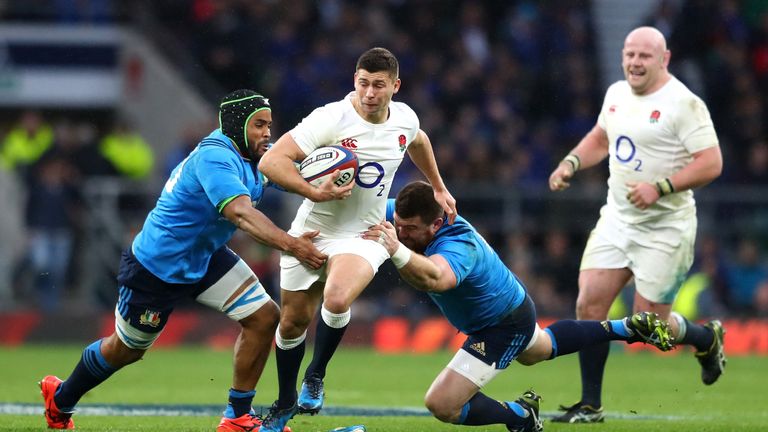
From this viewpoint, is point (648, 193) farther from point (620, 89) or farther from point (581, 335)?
point (581, 335)

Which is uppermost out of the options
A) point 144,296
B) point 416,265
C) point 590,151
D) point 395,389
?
point 590,151

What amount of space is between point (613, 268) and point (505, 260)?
23.9 feet

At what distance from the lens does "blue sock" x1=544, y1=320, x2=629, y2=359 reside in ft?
27.5

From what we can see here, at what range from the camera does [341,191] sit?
7562 mm

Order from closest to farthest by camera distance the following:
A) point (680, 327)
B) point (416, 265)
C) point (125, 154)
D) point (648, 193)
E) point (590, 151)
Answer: point (416, 265) → point (648, 193) → point (680, 327) → point (590, 151) → point (125, 154)

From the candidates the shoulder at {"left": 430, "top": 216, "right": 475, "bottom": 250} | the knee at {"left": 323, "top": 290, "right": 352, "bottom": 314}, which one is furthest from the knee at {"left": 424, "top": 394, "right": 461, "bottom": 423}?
the shoulder at {"left": 430, "top": 216, "right": 475, "bottom": 250}

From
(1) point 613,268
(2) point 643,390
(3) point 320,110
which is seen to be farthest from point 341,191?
(2) point 643,390

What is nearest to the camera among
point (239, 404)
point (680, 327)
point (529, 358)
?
point (239, 404)

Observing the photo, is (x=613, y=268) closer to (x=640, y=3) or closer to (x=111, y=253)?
(x=111, y=253)

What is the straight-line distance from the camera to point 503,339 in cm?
814

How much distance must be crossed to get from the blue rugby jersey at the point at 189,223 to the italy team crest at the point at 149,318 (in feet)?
0.73

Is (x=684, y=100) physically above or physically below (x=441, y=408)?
above

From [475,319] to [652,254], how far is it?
194 centimetres

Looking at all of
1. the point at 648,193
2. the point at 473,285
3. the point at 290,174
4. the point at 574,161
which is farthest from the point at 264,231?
the point at 574,161
